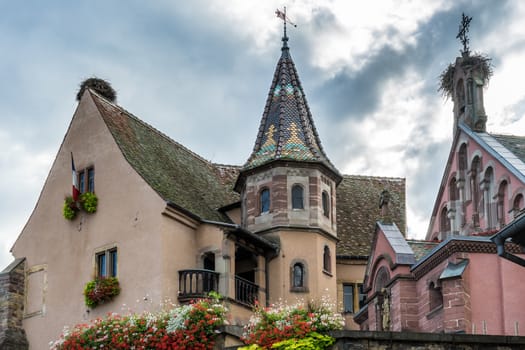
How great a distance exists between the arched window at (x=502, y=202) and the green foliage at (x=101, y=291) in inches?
558

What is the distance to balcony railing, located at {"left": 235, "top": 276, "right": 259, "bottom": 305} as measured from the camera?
4647 centimetres

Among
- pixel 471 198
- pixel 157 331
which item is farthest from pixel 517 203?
pixel 157 331

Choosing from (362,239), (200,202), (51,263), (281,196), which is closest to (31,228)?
(51,263)

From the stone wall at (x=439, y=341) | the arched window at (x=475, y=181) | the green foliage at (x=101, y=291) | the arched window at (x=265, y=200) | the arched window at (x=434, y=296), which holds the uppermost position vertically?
the arched window at (x=265, y=200)

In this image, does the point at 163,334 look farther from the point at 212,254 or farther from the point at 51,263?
the point at 51,263

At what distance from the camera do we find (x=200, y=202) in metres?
50.7

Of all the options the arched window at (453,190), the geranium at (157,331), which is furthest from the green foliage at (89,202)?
the arched window at (453,190)

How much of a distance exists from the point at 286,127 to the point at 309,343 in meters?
23.9

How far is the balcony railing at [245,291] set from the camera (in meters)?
46.5

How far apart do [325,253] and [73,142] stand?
1107cm

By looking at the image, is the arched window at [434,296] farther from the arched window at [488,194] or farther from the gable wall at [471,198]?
the arched window at [488,194]

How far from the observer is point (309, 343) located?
28.3 m

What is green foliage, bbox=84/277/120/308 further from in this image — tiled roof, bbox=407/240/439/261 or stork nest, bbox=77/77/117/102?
tiled roof, bbox=407/240/439/261

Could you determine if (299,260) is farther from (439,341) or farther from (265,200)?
(439,341)
